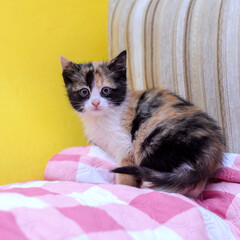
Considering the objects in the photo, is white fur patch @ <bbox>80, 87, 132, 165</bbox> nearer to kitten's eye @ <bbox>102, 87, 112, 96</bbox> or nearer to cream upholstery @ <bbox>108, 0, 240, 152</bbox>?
kitten's eye @ <bbox>102, 87, 112, 96</bbox>

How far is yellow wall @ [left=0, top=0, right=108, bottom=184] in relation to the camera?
1.40 metres

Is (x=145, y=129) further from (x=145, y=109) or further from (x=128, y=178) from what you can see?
(x=128, y=178)

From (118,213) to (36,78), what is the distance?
1.05m

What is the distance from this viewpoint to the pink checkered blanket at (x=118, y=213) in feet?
2.07

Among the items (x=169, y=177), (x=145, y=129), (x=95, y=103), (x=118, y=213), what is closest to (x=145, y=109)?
(x=145, y=129)

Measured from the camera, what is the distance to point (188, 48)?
1.39 metres

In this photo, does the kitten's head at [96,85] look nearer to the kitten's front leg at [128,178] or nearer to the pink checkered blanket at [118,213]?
the kitten's front leg at [128,178]

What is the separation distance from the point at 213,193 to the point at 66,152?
31.0 inches

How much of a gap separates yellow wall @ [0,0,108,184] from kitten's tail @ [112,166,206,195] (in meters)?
0.73

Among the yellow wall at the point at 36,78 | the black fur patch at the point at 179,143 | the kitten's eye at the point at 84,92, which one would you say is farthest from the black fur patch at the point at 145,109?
the yellow wall at the point at 36,78

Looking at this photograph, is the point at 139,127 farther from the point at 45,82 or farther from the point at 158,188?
the point at 45,82

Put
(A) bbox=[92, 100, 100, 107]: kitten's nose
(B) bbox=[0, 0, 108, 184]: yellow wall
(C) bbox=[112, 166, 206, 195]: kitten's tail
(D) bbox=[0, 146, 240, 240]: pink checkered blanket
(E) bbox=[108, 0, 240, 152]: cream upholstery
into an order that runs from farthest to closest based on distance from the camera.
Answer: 1. (B) bbox=[0, 0, 108, 184]: yellow wall
2. (E) bbox=[108, 0, 240, 152]: cream upholstery
3. (A) bbox=[92, 100, 100, 107]: kitten's nose
4. (C) bbox=[112, 166, 206, 195]: kitten's tail
5. (D) bbox=[0, 146, 240, 240]: pink checkered blanket

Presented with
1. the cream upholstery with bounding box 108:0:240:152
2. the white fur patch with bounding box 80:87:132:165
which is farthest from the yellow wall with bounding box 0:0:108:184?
the white fur patch with bounding box 80:87:132:165

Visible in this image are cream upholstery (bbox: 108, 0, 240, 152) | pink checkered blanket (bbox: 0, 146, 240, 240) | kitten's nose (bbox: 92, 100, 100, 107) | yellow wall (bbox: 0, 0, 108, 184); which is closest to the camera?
pink checkered blanket (bbox: 0, 146, 240, 240)
